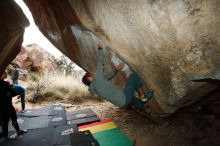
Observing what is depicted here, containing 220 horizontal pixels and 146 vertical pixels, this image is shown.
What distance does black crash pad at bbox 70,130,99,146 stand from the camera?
5.60 m

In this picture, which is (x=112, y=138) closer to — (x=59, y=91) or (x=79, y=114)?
(x=79, y=114)

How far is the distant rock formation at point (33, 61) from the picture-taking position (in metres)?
20.0

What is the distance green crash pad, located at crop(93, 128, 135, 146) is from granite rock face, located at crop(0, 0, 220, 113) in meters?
1.43

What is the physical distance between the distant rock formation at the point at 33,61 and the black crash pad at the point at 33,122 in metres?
11.9

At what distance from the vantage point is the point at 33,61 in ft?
68.8

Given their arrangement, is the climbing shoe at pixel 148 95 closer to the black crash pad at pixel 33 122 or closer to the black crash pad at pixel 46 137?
the black crash pad at pixel 46 137

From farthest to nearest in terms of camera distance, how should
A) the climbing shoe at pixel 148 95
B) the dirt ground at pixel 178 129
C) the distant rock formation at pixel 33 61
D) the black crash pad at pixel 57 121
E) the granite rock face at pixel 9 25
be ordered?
the distant rock formation at pixel 33 61, the black crash pad at pixel 57 121, the dirt ground at pixel 178 129, the granite rock face at pixel 9 25, the climbing shoe at pixel 148 95

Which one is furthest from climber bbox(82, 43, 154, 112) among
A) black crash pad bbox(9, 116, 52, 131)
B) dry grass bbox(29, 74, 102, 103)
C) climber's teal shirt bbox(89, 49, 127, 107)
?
dry grass bbox(29, 74, 102, 103)

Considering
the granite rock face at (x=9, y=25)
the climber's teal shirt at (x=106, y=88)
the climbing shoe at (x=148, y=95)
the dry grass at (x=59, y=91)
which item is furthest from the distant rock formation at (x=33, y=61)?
the climbing shoe at (x=148, y=95)

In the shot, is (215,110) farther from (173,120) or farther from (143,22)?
(143,22)

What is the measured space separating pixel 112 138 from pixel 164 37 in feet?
11.4

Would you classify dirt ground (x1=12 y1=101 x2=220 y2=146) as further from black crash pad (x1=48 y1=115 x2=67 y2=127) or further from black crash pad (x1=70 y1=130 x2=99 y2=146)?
black crash pad (x1=48 y1=115 x2=67 y2=127)

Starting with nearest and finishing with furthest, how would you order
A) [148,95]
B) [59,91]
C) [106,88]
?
[148,95] → [106,88] → [59,91]

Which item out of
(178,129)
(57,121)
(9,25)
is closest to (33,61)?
(57,121)
